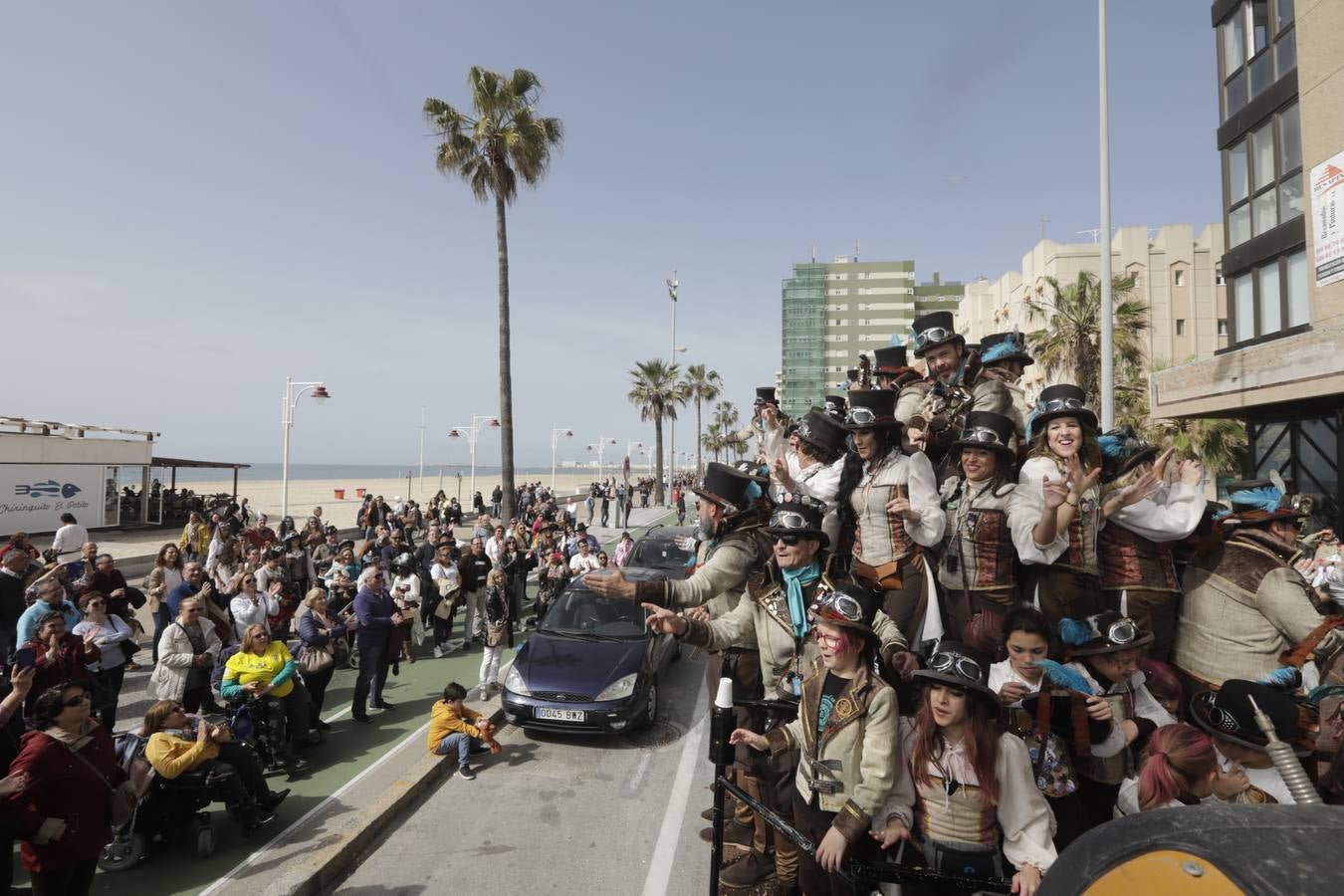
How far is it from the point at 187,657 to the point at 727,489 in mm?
6040

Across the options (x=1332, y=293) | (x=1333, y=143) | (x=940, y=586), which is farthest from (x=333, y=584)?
(x=1333, y=143)

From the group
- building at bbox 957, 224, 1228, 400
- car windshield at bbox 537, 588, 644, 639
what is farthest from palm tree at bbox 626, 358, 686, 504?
car windshield at bbox 537, 588, 644, 639

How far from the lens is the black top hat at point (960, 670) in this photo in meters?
2.71

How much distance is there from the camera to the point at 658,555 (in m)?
12.9

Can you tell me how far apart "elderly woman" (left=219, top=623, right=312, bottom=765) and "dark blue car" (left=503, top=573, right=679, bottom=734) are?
2.08 metres

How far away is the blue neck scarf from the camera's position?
151 inches

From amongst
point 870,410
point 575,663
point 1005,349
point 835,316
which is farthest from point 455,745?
point 835,316

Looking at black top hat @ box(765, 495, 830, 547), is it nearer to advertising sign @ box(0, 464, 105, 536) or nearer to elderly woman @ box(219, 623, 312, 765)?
elderly woman @ box(219, 623, 312, 765)

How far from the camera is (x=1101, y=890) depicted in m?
1.17

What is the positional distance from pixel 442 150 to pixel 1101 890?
21383mm

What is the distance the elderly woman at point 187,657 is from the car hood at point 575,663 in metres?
3.28

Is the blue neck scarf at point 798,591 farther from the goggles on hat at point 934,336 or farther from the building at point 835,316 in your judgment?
the building at point 835,316

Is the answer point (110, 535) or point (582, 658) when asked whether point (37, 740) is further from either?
point (110, 535)

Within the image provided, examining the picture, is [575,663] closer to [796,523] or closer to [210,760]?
[210,760]
